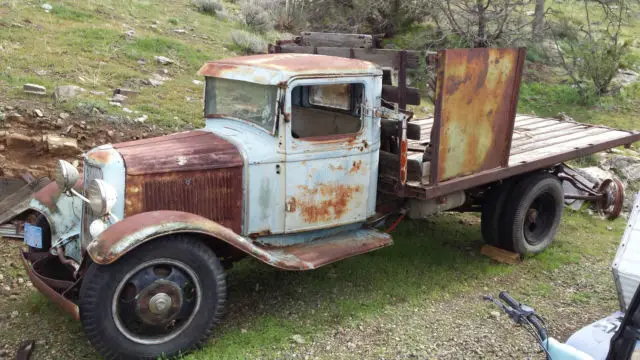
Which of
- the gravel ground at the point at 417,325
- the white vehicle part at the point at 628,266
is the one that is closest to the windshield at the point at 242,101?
the gravel ground at the point at 417,325

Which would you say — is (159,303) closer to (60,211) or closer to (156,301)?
(156,301)

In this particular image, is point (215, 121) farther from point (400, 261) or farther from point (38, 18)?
point (38, 18)

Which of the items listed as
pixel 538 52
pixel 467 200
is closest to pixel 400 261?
pixel 467 200

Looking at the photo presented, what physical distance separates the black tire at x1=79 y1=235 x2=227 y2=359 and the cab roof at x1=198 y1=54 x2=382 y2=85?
1.35 metres

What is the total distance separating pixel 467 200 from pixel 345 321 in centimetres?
212

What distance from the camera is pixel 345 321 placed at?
4.51 m

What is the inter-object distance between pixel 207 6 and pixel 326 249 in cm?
1093

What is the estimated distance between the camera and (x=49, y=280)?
157 inches

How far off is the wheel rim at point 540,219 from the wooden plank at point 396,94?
6.74 feet

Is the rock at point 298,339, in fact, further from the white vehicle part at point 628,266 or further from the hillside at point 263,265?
the white vehicle part at point 628,266

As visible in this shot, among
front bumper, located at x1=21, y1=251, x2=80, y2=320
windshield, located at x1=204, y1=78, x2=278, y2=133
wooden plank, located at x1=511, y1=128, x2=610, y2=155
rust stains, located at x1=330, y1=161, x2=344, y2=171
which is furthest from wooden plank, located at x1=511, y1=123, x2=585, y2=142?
front bumper, located at x1=21, y1=251, x2=80, y2=320

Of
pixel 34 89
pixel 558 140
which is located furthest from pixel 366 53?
pixel 34 89

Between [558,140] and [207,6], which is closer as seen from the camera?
[558,140]

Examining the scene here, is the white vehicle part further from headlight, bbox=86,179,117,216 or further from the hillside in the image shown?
headlight, bbox=86,179,117,216
